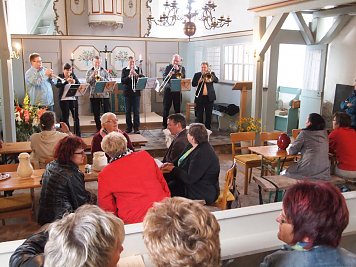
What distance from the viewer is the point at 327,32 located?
7918 mm

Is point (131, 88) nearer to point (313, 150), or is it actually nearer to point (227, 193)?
point (313, 150)

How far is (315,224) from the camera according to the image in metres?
1.45

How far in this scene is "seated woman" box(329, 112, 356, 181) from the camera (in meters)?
4.46

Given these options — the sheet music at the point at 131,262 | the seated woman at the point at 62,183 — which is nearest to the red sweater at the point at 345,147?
the seated woman at the point at 62,183

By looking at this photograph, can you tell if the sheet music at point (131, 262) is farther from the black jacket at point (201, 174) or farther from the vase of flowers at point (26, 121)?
the vase of flowers at point (26, 121)

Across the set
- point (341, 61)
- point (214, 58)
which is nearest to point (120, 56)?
point (214, 58)

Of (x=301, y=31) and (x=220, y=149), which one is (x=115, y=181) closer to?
(x=220, y=149)

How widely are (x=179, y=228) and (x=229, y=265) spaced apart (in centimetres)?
105

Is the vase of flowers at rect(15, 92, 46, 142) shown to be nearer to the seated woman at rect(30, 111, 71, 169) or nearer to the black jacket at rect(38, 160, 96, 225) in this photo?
the seated woman at rect(30, 111, 71, 169)

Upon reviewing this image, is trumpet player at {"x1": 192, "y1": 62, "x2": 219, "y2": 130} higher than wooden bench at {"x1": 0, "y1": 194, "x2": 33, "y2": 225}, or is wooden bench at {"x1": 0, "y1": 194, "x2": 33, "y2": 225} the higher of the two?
trumpet player at {"x1": 192, "y1": 62, "x2": 219, "y2": 130}

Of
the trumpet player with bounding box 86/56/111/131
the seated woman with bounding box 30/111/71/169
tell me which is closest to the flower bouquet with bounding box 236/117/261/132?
the trumpet player with bounding box 86/56/111/131

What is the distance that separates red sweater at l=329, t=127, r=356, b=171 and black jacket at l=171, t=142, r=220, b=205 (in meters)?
1.87

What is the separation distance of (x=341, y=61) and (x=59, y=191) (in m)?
6.87

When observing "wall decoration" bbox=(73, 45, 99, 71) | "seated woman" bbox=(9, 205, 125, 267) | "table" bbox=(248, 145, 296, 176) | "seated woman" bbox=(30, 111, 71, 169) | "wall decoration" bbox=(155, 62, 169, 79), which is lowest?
"table" bbox=(248, 145, 296, 176)
